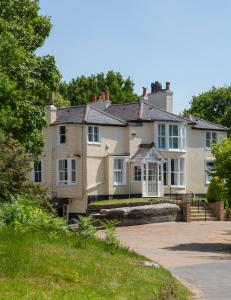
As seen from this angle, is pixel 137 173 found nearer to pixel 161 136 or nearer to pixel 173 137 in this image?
pixel 161 136

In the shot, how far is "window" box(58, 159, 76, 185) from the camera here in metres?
46.8

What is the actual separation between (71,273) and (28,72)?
18847mm

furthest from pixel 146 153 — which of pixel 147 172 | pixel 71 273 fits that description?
pixel 71 273

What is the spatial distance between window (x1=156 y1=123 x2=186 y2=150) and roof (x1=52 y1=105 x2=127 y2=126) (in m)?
2.93

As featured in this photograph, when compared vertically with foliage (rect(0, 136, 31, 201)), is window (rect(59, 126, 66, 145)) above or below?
above

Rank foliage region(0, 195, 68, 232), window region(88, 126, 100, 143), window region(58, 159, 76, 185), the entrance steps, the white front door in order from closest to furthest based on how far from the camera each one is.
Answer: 1. foliage region(0, 195, 68, 232)
2. the entrance steps
3. window region(88, 126, 100, 143)
4. window region(58, 159, 76, 185)
5. the white front door

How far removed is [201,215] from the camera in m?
41.9

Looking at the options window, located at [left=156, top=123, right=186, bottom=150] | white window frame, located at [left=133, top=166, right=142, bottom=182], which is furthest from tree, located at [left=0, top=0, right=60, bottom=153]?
window, located at [left=156, top=123, right=186, bottom=150]

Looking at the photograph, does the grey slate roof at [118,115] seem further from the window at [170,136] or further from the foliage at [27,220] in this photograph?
the foliage at [27,220]

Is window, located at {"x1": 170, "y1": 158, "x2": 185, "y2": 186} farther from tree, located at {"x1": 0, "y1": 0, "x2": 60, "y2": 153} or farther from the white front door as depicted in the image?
tree, located at {"x1": 0, "y1": 0, "x2": 60, "y2": 153}

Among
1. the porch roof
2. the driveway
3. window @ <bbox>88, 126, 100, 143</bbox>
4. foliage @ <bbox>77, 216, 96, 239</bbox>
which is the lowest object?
the driveway

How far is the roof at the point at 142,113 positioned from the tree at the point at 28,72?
16.2 m

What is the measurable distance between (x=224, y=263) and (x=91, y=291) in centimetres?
1058

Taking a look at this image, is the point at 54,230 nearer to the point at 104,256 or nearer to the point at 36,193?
the point at 104,256
